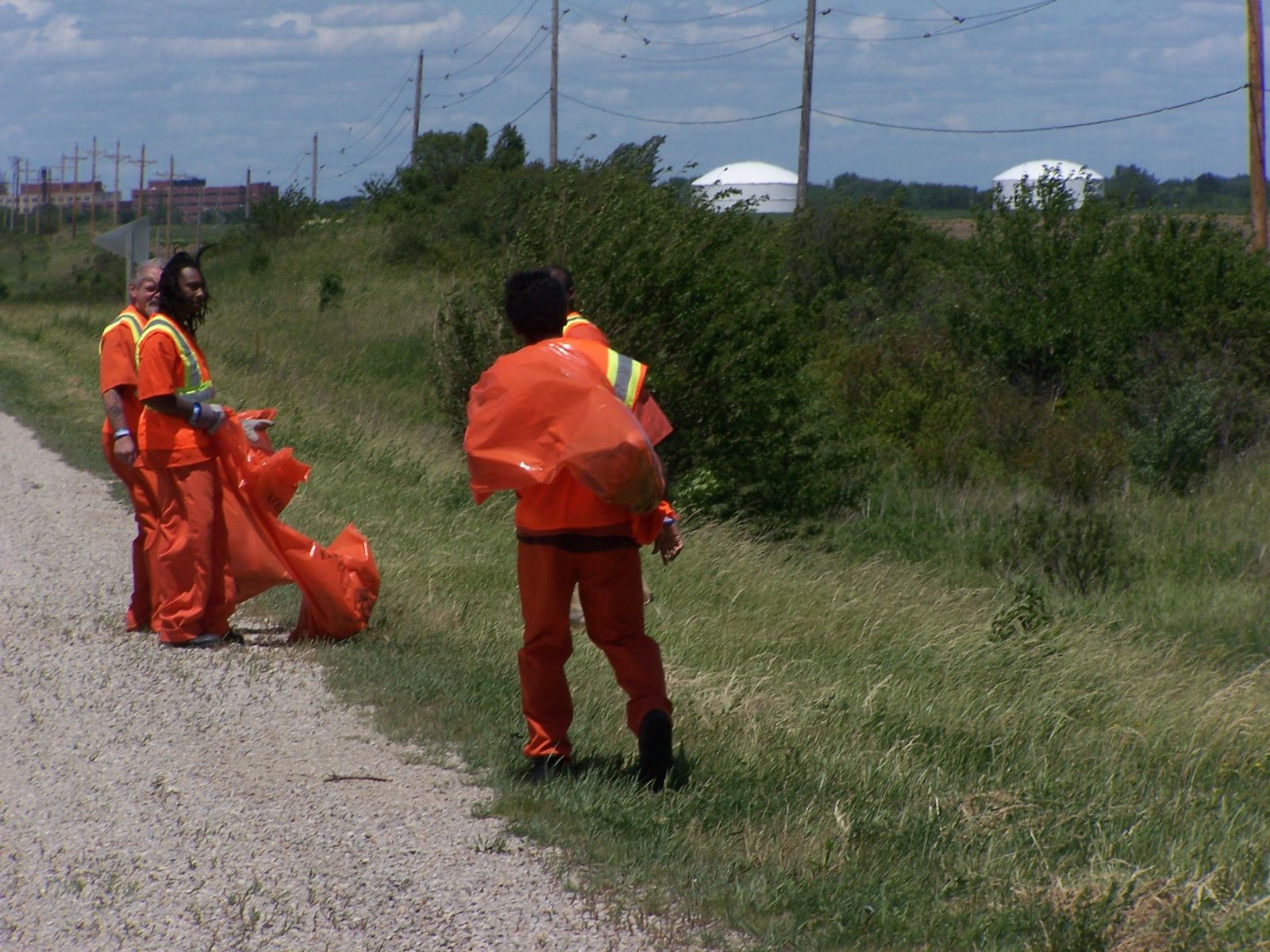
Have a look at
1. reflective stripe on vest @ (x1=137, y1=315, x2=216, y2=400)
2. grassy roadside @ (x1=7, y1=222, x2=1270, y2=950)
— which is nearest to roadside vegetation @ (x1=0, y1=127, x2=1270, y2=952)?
→ grassy roadside @ (x1=7, y1=222, x2=1270, y2=950)

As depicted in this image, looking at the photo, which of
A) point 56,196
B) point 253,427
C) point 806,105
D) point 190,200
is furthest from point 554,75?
point 56,196

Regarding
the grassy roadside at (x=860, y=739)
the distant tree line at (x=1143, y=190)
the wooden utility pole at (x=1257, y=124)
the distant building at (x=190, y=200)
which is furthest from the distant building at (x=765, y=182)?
the distant building at (x=190, y=200)

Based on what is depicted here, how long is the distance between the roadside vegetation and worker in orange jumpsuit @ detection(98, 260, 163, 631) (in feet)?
3.01

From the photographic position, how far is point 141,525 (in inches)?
284

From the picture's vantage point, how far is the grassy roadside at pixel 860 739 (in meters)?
3.94

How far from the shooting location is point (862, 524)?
18094 mm

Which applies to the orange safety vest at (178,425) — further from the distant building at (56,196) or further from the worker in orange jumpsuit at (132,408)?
the distant building at (56,196)

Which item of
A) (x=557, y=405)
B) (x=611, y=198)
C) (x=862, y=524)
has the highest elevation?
(x=611, y=198)

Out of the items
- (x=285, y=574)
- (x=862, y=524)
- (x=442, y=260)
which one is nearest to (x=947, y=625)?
(x=285, y=574)

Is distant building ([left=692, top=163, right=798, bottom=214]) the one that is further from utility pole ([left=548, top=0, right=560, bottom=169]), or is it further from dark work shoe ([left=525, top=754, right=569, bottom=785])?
dark work shoe ([left=525, top=754, right=569, bottom=785])

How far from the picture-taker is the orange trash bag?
702cm

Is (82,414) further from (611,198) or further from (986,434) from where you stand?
(986,434)

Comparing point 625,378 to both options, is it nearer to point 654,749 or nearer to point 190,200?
point 654,749

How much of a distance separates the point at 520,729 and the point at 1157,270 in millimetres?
21766
